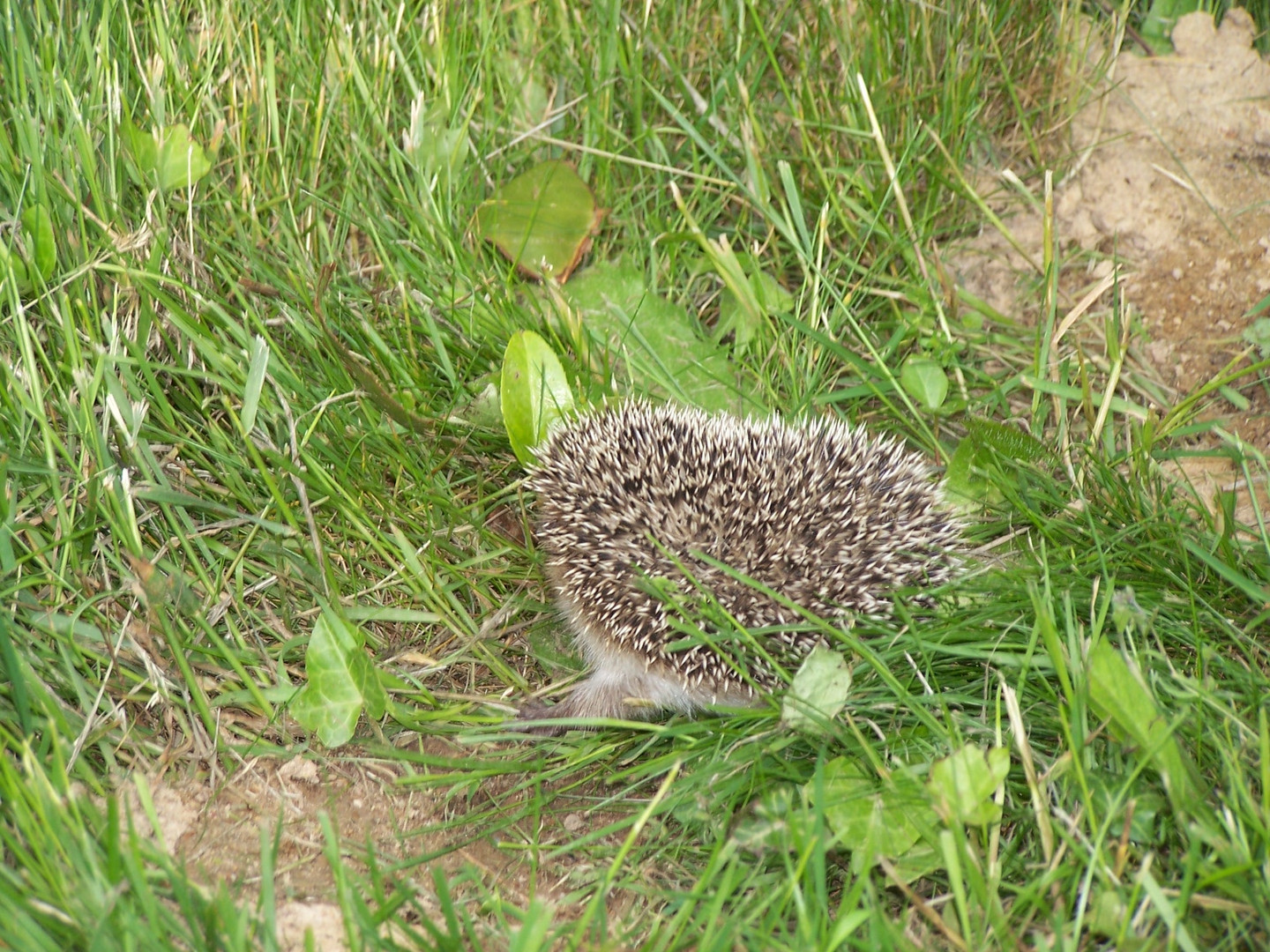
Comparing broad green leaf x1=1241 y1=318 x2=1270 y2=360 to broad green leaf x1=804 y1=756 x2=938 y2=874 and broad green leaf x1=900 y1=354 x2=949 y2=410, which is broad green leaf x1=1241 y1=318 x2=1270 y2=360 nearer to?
broad green leaf x1=900 y1=354 x2=949 y2=410

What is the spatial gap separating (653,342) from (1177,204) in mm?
2321

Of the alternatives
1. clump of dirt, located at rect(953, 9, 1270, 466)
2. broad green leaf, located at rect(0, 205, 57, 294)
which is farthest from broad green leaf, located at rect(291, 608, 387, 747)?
clump of dirt, located at rect(953, 9, 1270, 466)

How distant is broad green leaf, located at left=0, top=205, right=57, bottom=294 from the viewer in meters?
3.45

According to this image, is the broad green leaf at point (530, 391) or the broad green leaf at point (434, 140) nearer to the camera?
the broad green leaf at point (530, 391)

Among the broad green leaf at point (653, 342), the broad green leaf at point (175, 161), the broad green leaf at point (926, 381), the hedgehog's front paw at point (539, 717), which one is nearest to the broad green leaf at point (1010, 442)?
the broad green leaf at point (926, 381)

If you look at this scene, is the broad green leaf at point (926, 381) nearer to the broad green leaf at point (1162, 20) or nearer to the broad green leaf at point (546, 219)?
the broad green leaf at point (546, 219)

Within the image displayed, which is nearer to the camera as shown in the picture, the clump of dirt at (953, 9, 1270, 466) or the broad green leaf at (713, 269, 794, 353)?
the broad green leaf at (713, 269, 794, 353)

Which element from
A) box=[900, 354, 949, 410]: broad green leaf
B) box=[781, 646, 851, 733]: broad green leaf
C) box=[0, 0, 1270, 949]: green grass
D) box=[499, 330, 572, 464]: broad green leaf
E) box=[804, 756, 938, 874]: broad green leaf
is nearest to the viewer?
box=[0, 0, 1270, 949]: green grass

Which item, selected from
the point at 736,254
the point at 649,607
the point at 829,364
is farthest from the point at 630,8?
the point at 649,607

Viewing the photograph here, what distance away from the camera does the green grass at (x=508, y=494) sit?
2660mm

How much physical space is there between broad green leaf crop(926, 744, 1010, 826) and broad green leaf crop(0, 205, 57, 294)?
121 inches

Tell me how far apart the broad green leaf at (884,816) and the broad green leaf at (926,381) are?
1.56 m

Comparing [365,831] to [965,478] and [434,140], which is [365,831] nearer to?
[965,478]

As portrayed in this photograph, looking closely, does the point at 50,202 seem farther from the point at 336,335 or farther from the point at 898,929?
the point at 898,929
